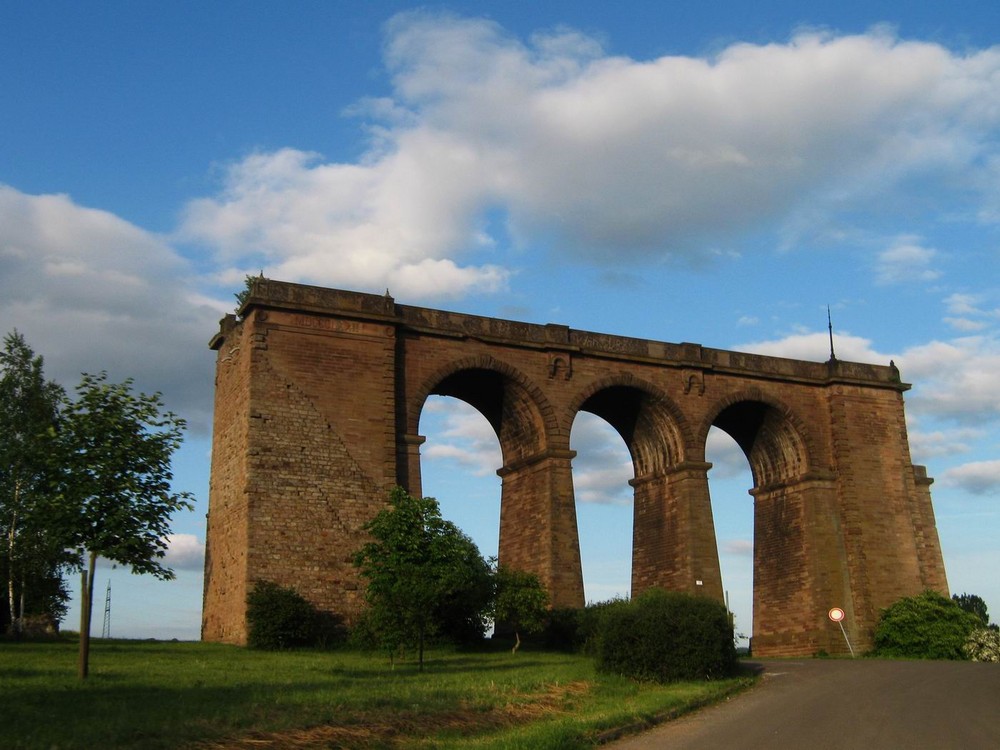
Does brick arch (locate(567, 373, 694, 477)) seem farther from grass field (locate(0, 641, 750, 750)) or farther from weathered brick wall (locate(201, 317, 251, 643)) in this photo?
grass field (locate(0, 641, 750, 750))

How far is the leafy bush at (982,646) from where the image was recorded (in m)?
37.7

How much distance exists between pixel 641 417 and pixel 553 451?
18.1ft

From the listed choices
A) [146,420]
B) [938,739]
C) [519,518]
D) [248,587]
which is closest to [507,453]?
[519,518]

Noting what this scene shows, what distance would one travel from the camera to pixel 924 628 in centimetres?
3869

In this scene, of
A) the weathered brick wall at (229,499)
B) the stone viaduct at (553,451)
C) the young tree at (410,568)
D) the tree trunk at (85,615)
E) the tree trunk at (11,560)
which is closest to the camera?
the tree trunk at (85,615)

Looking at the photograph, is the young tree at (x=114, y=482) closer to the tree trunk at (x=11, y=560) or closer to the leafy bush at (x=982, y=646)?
the tree trunk at (x=11, y=560)

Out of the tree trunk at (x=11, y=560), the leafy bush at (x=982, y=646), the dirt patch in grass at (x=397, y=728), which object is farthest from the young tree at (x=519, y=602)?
the leafy bush at (x=982, y=646)

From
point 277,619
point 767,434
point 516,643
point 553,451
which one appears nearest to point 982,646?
point 767,434

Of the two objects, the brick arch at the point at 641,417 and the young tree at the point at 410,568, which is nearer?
the young tree at the point at 410,568

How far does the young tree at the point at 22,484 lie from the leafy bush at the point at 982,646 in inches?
1154

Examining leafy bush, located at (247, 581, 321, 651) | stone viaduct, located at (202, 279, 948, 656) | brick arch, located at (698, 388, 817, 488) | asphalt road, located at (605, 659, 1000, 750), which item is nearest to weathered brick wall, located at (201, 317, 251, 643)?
stone viaduct, located at (202, 279, 948, 656)

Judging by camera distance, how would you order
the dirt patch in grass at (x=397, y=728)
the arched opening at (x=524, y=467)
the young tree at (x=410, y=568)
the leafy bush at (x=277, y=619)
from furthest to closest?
the arched opening at (x=524, y=467) < the leafy bush at (x=277, y=619) < the young tree at (x=410, y=568) < the dirt patch in grass at (x=397, y=728)

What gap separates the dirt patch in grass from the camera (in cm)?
1316

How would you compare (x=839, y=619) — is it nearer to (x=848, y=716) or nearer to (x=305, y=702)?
(x=848, y=716)
